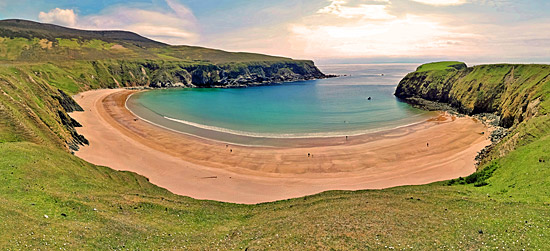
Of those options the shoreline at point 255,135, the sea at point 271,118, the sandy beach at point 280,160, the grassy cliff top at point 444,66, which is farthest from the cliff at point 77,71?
→ the grassy cliff top at point 444,66

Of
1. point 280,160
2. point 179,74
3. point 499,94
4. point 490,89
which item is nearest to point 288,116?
point 280,160

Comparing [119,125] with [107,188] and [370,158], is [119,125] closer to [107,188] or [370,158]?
[107,188]

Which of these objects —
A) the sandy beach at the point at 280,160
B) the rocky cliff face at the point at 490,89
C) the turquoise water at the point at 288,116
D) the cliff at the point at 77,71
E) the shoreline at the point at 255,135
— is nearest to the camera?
Result: the sandy beach at the point at 280,160

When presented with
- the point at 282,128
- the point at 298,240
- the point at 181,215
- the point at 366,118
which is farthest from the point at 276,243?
the point at 366,118

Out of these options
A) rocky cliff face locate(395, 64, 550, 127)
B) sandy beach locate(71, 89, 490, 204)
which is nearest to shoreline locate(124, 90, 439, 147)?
sandy beach locate(71, 89, 490, 204)

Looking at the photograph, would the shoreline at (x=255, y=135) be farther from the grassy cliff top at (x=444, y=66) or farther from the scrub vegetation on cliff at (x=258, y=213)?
the grassy cliff top at (x=444, y=66)

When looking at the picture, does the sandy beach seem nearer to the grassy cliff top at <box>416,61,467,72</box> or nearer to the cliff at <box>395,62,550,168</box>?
the cliff at <box>395,62,550,168</box>

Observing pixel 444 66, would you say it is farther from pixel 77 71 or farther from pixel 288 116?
pixel 77 71
